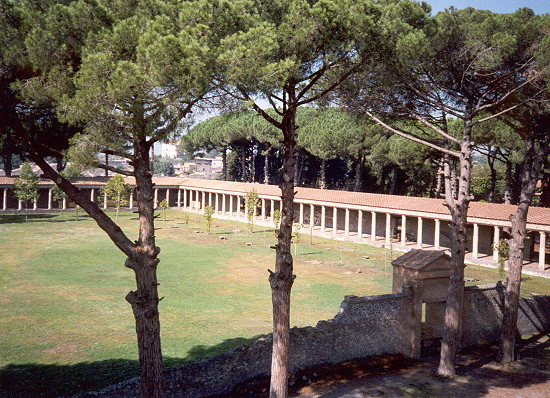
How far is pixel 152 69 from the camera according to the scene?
7980 millimetres

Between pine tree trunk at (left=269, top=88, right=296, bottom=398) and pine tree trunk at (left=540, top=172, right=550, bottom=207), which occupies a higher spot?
pine tree trunk at (left=540, top=172, right=550, bottom=207)

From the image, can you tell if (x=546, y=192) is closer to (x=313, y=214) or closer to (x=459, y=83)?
(x=313, y=214)

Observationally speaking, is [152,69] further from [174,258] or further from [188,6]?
[174,258]

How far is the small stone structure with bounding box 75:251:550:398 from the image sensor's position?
1065 cm

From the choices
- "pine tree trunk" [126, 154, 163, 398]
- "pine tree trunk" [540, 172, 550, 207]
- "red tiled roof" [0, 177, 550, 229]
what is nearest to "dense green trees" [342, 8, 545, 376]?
"red tiled roof" [0, 177, 550, 229]

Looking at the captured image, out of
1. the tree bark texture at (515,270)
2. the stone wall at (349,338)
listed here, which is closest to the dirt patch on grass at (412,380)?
the stone wall at (349,338)

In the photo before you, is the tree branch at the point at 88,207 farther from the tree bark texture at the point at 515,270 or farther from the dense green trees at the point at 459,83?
the tree bark texture at the point at 515,270

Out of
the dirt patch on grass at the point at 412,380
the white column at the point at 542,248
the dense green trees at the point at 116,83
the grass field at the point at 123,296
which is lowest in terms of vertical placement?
the dirt patch on grass at the point at 412,380

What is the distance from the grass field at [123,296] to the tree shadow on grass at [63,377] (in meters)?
0.02

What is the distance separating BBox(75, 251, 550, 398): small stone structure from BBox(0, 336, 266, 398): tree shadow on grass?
1.86 metres

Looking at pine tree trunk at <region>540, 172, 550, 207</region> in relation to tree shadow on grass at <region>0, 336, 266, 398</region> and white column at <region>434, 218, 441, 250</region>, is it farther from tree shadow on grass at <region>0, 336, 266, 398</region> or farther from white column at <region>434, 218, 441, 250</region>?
tree shadow on grass at <region>0, 336, 266, 398</region>

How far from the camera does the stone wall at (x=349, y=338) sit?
10344 millimetres

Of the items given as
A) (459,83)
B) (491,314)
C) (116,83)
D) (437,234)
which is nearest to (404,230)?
(437,234)

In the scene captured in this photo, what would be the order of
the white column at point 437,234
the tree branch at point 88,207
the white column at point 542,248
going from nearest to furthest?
the tree branch at point 88,207
the white column at point 542,248
the white column at point 437,234
